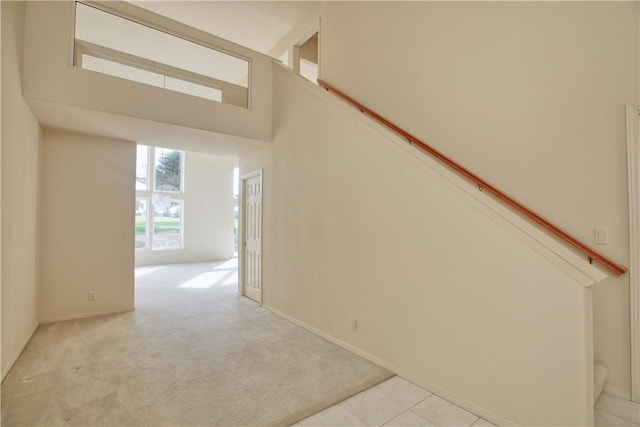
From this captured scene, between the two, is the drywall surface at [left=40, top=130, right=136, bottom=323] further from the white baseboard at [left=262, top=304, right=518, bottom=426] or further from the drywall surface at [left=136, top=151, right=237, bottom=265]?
the drywall surface at [left=136, top=151, right=237, bottom=265]

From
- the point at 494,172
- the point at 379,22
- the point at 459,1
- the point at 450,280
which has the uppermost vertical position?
the point at 379,22

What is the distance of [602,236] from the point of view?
240cm

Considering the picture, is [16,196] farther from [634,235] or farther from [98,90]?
[634,235]

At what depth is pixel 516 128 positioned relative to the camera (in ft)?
9.28

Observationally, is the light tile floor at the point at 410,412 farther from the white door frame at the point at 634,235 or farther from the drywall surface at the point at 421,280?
the white door frame at the point at 634,235

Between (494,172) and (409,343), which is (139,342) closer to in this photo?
(409,343)

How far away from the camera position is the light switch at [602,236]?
7.82 feet

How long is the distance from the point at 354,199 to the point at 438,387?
1796 mm

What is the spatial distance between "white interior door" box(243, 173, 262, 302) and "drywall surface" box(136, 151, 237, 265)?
5.07 metres

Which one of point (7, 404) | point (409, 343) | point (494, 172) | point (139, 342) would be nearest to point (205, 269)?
point (139, 342)

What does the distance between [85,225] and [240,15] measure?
479 cm

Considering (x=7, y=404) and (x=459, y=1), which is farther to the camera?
(x=459, y=1)

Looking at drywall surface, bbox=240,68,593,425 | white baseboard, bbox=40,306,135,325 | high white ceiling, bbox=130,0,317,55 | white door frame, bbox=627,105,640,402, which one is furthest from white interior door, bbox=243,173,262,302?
white door frame, bbox=627,105,640,402

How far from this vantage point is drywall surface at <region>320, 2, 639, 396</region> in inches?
92.6
